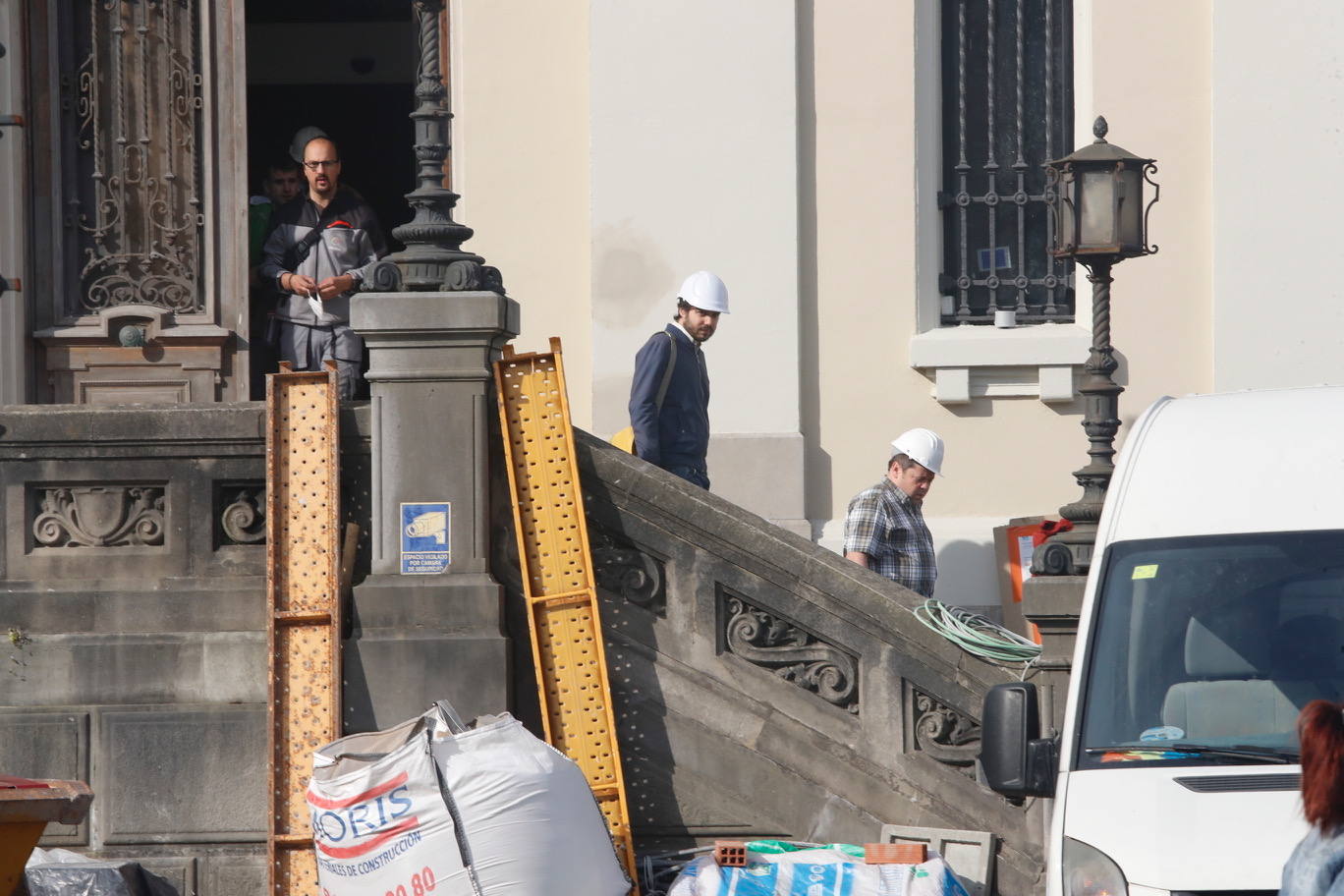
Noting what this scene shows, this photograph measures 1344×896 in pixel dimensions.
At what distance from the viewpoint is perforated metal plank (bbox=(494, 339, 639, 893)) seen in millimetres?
7438

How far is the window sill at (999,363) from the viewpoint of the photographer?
36.2 feet

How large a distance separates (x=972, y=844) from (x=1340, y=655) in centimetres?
257

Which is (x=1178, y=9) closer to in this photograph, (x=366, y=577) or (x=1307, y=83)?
(x=1307, y=83)

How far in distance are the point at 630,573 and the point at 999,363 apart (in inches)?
161

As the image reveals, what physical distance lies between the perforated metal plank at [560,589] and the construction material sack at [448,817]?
59 cm

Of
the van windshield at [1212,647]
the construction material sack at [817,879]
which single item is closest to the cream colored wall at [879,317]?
the construction material sack at [817,879]

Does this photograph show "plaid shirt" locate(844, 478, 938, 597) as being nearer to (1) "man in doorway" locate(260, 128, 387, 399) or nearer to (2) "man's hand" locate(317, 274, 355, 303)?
(1) "man in doorway" locate(260, 128, 387, 399)

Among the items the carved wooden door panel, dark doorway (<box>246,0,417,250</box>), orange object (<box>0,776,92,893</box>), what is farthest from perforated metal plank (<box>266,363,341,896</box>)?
dark doorway (<box>246,0,417,250</box>)

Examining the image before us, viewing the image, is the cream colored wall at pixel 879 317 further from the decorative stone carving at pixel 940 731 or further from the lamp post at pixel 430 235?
the lamp post at pixel 430 235

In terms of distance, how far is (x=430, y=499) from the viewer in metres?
7.60

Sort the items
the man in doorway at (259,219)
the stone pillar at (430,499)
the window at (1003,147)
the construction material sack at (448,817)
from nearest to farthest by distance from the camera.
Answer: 1. the construction material sack at (448,817)
2. the stone pillar at (430,499)
3. the man in doorway at (259,219)
4. the window at (1003,147)

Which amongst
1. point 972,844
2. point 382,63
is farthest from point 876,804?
point 382,63

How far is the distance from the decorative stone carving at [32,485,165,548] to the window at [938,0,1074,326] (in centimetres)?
543

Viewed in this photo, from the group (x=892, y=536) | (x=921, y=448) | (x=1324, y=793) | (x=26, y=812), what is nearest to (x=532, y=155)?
(x=921, y=448)
